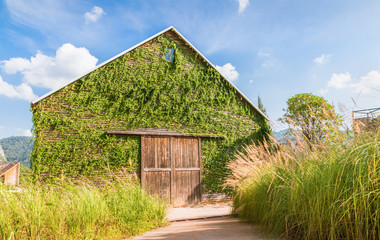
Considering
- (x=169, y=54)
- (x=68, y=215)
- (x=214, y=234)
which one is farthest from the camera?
(x=169, y=54)

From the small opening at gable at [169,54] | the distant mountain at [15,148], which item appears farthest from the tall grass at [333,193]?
the distant mountain at [15,148]

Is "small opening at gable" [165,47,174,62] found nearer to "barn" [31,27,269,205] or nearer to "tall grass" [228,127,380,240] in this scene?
"barn" [31,27,269,205]

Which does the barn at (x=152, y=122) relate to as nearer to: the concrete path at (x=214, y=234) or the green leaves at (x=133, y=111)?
the green leaves at (x=133, y=111)

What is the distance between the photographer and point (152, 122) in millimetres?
8297

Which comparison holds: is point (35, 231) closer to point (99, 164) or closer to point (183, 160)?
point (99, 164)

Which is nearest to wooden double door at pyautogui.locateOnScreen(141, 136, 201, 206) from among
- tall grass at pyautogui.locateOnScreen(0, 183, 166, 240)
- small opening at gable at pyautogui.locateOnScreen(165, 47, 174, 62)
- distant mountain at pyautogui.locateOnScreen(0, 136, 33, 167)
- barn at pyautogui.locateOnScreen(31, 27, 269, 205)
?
barn at pyautogui.locateOnScreen(31, 27, 269, 205)

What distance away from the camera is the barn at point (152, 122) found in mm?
7539

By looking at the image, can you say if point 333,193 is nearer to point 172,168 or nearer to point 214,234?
point 214,234

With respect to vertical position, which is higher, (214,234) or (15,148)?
(15,148)

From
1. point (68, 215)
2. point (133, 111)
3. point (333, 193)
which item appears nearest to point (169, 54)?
point (133, 111)

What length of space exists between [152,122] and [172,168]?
5.02 feet

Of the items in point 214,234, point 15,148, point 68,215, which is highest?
point 15,148

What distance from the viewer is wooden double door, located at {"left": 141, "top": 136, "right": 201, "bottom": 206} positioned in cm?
799

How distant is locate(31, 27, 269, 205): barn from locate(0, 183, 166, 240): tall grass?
346 cm
